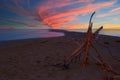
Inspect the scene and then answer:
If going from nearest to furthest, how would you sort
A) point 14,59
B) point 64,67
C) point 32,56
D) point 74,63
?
point 64,67 < point 74,63 < point 14,59 < point 32,56

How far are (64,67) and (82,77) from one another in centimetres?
146

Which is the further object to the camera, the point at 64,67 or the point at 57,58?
the point at 57,58

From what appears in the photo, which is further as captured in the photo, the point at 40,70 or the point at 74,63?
the point at 74,63

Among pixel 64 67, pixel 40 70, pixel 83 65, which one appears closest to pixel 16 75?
pixel 40 70

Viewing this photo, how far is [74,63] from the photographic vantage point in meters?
11.7

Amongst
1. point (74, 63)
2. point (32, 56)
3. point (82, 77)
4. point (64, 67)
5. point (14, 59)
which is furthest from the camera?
point (32, 56)

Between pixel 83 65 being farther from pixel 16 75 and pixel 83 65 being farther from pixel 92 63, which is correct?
pixel 16 75

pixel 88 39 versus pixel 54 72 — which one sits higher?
pixel 88 39

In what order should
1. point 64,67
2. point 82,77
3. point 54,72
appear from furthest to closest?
1. point 64,67
2. point 54,72
3. point 82,77

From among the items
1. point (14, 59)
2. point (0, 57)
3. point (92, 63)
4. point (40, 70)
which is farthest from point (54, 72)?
point (0, 57)

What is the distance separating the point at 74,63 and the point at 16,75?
3150mm

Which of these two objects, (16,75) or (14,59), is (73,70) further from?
(14,59)

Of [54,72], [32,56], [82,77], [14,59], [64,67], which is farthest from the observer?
[32,56]

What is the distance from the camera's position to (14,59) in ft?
41.8
